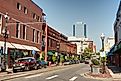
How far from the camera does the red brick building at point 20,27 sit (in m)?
47.7

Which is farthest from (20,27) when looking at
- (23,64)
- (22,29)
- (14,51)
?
(23,64)

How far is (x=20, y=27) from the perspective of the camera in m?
55.1

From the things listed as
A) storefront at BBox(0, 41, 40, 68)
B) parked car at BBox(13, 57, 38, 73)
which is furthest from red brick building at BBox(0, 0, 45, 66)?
parked car at BBox(13, 57, 38, 73)

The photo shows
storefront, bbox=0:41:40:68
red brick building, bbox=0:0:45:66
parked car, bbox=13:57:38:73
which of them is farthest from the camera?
red brick building, bbox=0:0:45:66

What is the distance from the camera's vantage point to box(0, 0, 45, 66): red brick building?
47.7 meters

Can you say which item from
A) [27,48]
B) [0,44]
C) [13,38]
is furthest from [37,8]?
[0,44]

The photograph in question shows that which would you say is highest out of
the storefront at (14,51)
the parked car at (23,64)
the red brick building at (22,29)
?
the red brick building at (22,29)

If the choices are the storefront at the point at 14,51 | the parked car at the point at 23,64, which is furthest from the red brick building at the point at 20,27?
the parked car at the point at 23,64

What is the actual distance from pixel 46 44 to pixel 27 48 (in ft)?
64.7

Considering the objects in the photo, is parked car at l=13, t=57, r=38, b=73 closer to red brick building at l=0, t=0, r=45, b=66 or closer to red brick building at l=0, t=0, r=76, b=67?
red brick building at l=0, t=0, r=76, b=67

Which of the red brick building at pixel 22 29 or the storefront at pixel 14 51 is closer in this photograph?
the storefront at pixel 14 51

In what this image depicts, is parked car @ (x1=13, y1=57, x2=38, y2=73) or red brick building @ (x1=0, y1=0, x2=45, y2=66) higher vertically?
red brick building @ (x1=0, y1=0, x2=45, y2=66)

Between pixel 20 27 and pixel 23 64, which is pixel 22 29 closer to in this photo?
pixel 20 27

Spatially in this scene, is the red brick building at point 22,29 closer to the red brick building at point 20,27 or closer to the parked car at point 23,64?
the red brick building at point 20,27
